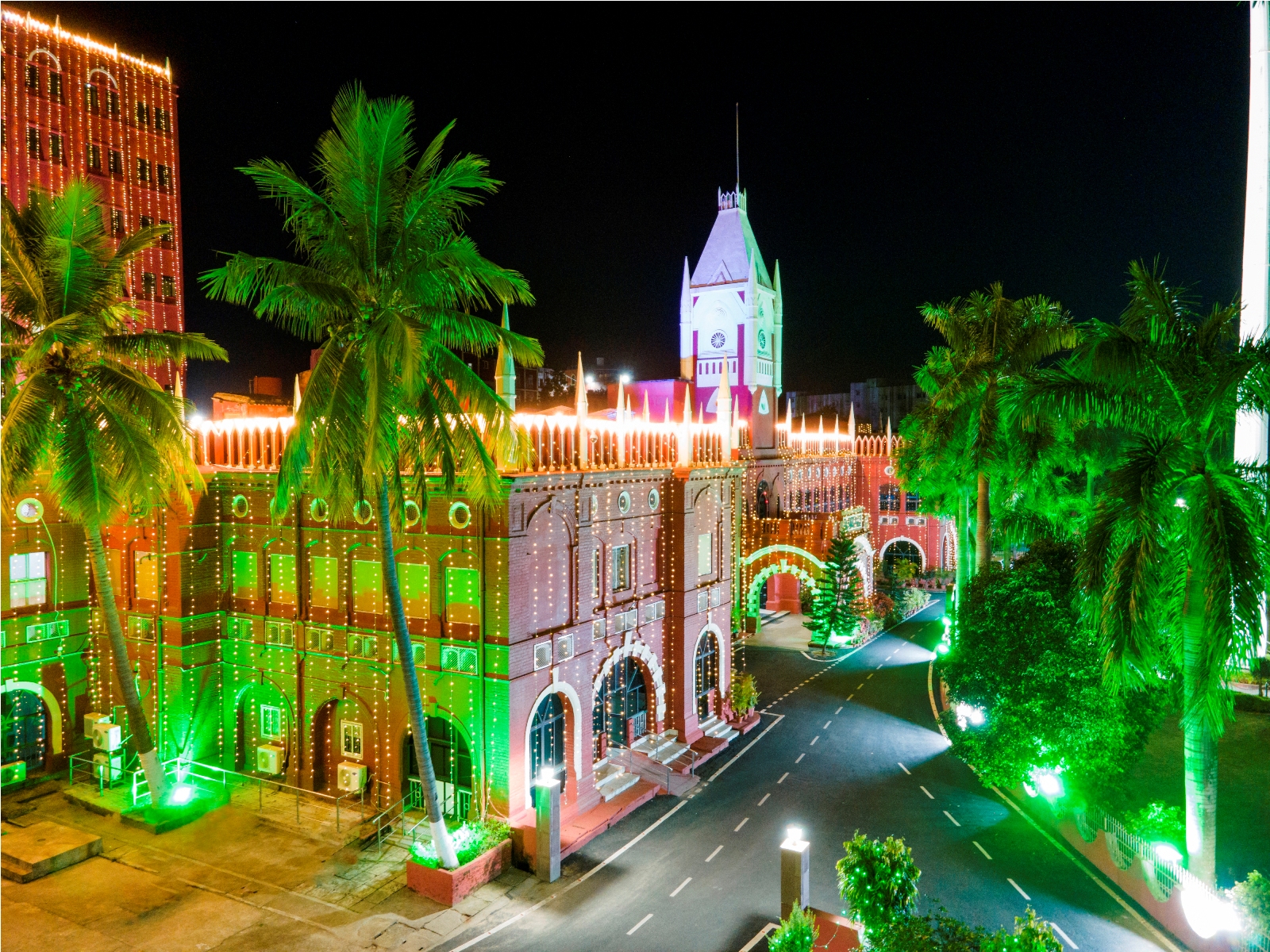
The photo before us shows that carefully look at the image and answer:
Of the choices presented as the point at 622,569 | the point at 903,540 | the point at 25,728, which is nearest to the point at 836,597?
the point at 622,569

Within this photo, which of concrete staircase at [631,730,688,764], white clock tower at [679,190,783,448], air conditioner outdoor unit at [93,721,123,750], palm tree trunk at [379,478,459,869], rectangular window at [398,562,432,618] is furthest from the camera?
white clock tower at [679,190,783,448]

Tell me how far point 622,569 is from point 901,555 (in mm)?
41209

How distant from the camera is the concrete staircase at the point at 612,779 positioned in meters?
20.4

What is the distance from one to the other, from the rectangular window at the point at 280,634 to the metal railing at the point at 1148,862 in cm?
1980

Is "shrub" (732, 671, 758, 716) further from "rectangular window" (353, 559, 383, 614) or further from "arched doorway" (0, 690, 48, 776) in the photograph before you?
"arched doorway" (0, 690, 48, 776)

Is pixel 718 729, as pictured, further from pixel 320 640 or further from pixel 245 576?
pixel 245 576

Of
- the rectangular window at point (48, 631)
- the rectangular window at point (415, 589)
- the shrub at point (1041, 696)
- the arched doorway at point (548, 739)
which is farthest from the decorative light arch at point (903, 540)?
the rectangular window at point (48, 631)

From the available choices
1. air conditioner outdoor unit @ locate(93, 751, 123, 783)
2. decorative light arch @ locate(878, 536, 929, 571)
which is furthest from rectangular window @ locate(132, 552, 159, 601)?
decorative light arch @ locate(878, 536, 929, 571)

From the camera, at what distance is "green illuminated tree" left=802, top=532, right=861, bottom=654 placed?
36.9 metres

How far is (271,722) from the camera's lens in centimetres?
Answer: 2108

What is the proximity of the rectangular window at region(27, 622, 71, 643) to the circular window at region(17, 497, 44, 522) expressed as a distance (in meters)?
2.90

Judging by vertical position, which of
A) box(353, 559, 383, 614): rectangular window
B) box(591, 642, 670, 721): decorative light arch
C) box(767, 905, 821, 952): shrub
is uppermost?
box(353, 559, 383, 614): rectangular window

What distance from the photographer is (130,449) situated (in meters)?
15.4

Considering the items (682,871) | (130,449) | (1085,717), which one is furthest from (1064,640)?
(130,449)
